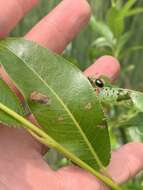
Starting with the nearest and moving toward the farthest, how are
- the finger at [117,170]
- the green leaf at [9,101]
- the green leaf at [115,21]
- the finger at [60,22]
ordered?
the green leaf at [9,101] < the finger at [117,170] < the finger at [60,22] < the green leaf at [115,21]

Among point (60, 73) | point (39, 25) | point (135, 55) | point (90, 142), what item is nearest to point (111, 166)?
point (90, 142)

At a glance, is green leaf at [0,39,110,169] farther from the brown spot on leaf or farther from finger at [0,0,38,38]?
finger at [0,0,38,38]

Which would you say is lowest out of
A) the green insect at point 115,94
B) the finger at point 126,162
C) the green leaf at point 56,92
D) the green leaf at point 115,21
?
the finger at point 126,162

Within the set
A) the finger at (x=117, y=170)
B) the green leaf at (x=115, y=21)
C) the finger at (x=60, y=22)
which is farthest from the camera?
the green leaf at (x=115, y=21)

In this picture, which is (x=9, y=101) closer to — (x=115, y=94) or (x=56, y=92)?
(x=56, y=92)

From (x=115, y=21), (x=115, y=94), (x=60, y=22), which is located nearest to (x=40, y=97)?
(x=115, y=94)

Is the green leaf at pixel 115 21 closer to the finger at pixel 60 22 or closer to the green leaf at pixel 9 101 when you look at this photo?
the finger at pixel 60 22

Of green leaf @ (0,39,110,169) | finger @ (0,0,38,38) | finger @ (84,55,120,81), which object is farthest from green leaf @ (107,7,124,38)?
green leaf @ (0,39,110,169)

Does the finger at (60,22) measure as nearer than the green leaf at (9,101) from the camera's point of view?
No

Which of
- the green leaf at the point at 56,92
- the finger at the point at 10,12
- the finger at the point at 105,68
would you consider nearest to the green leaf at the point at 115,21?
the finger at the point at 105,68

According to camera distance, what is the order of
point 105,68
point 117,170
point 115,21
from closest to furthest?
1. point 117,170
2. point 105,68
3. point 115,21
